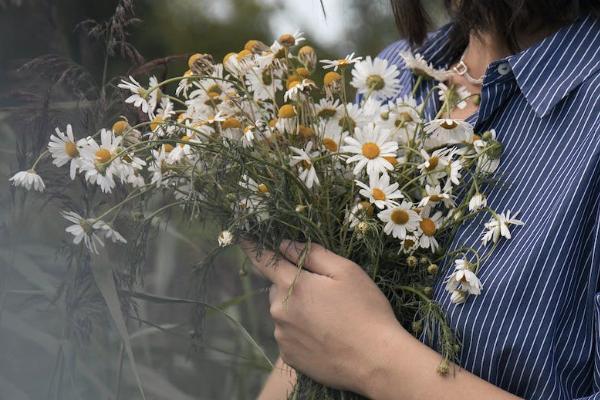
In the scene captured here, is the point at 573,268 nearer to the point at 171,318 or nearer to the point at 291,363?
the point at 291,363

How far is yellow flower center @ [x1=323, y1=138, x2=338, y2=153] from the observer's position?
0.99 meters

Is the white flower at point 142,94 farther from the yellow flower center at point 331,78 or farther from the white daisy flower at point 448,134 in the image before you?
the white daisy flower at point 448,134

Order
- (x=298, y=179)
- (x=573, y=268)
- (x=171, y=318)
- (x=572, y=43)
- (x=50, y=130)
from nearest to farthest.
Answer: (x=50, y=130) → (x=171, y=318) → (x=298, y=179) → (x=573, y=268) → (x=572, y=43)

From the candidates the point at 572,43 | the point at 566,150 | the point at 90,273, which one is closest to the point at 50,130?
the point at 90,273

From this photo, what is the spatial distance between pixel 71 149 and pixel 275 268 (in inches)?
17.3

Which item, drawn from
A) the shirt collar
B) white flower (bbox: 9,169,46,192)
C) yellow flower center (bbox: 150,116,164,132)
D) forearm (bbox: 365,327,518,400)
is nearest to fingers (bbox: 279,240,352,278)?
forearm (bbox: 365,327,518,400)

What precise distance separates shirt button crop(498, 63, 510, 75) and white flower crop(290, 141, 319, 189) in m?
0.40

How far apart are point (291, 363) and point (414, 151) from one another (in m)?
0.32

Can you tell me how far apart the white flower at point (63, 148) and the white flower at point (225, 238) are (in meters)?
0.26

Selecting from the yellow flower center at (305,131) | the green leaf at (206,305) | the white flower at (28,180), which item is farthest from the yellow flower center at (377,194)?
the white flower at (28,180)

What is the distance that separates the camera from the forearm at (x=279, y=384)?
3.43ft

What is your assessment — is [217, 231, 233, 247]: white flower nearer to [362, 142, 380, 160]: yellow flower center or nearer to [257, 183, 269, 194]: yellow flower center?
[257, 183, 269, 194]: yellow flower center

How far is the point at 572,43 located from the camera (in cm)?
125

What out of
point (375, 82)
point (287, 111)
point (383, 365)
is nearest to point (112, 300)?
point (287, 111)
